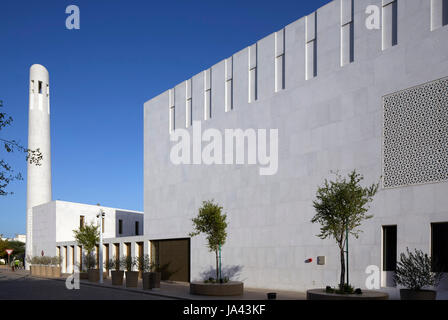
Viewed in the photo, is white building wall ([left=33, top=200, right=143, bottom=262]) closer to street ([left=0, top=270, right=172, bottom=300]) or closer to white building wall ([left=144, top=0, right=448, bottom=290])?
street ([left=0, top=270, right=172, bottom=300])

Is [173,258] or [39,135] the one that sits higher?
[39,135]

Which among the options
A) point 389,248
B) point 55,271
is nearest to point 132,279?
point 389,248

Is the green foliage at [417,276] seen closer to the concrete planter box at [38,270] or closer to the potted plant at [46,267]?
the potted plant at [46,267]

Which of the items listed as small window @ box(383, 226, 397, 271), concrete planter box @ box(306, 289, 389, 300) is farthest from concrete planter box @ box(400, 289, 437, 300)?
small window @ box(383, 226, 397, 271)

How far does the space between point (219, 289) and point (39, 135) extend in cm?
5251

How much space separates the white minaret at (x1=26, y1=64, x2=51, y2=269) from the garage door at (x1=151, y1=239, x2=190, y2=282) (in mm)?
33484

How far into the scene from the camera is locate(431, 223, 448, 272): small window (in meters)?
19.1

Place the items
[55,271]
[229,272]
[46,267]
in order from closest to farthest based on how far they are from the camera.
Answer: [229,272] → [55,271] → [46,267]

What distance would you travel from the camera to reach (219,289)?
2252 cm

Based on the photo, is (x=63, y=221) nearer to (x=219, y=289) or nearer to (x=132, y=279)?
(x=132, y=279)

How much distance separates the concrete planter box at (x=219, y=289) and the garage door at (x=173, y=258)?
451 inches

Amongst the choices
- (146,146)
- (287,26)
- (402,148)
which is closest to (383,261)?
(402,148)
